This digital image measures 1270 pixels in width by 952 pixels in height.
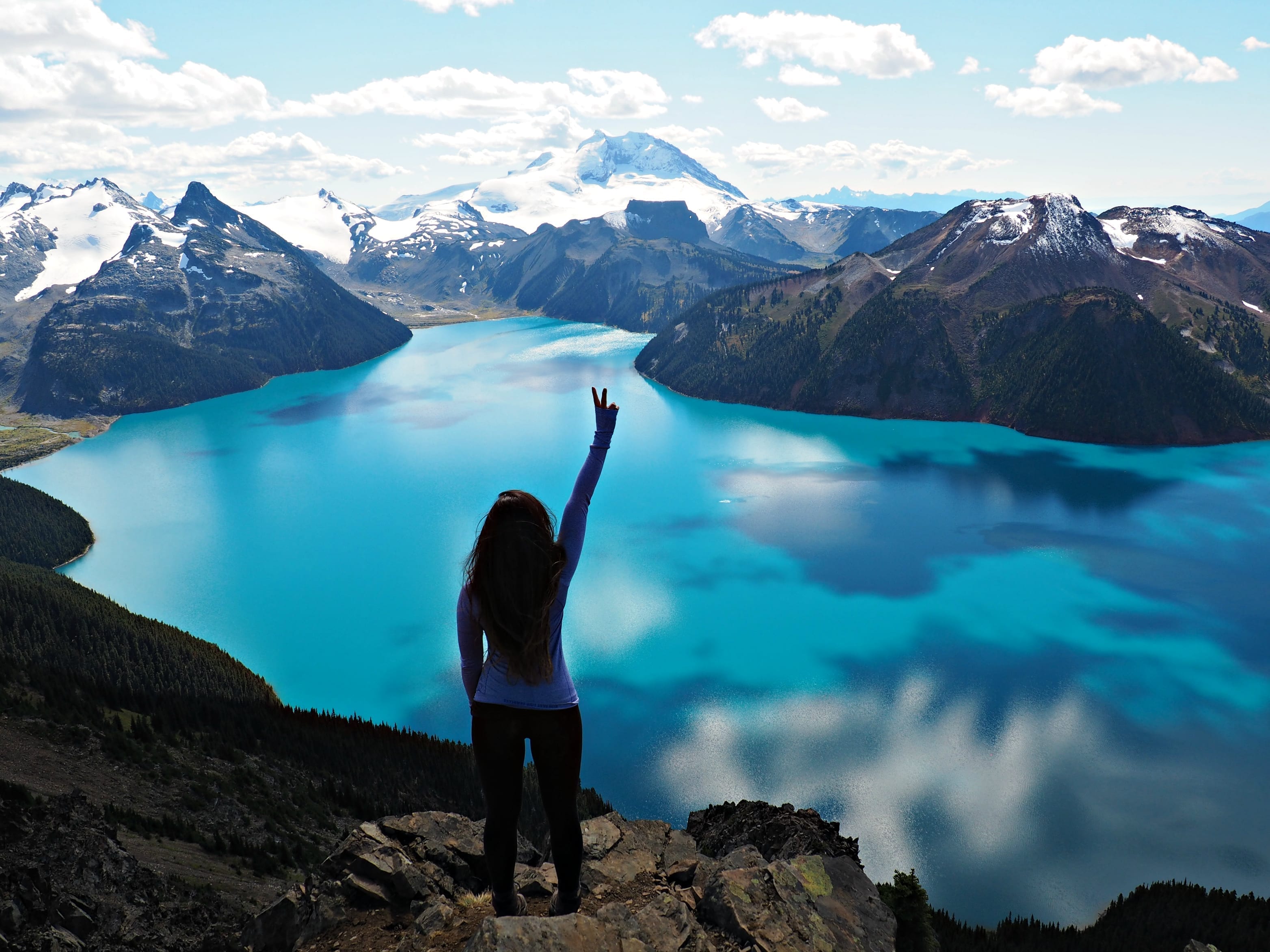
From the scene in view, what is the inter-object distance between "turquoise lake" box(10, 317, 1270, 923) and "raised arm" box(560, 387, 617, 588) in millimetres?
37055

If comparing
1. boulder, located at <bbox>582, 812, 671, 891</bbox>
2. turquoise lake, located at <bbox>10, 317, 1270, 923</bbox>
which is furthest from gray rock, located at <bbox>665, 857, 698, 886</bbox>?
turquoise lake, located at <bbox>10, 317, 1270, 923</bbox>

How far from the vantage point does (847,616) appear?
65250 mm

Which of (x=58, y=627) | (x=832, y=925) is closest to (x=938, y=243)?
(x=58, y=627)

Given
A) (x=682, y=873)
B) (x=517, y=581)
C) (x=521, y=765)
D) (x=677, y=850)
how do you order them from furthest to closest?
(x=677, y=850), (x=682, y=873), (x=521, y=765), (x=517, y=581)

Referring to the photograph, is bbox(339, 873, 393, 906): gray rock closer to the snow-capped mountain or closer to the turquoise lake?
the turquoise lake

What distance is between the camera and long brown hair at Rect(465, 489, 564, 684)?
6828 mm

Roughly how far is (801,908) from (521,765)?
7056mm

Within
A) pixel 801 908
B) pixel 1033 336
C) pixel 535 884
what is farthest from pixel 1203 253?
pixel 535 884

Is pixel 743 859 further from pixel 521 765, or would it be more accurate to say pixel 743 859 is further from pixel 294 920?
pixel 521 765

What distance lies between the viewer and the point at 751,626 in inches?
2494

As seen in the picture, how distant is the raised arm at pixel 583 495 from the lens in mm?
7406

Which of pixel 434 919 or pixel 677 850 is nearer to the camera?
pixel 434 919

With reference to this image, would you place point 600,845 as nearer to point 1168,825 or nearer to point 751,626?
point 1168,825

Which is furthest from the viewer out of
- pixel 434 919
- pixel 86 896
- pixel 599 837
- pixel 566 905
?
pixel 86 896
